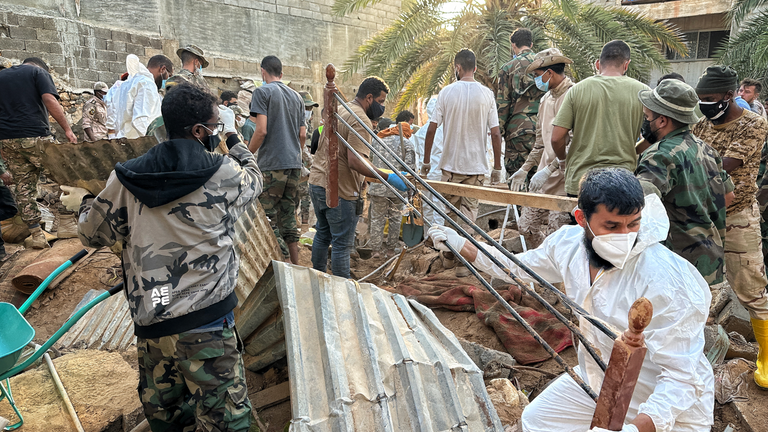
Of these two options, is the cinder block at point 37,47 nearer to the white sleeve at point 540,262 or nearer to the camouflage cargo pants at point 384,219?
the camouflage cargo pants at point 384,219

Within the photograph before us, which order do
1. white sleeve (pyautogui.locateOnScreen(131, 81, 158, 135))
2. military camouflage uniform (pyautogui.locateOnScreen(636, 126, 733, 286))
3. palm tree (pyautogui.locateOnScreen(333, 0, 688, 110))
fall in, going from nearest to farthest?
military camouflage uniform (pyautogui.locateOnScreen(636, 126, 733, 286)) < white sleeve (pyautogui.locateOnScreen(131, 81, 158, 135)) < palm tree (pyautogui.locateOnScreen(333, 0, 688, 110))

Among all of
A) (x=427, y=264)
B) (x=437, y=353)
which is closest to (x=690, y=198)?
(x=437, y=353)

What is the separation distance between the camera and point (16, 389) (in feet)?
10.4

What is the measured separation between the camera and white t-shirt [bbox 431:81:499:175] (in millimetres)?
5152

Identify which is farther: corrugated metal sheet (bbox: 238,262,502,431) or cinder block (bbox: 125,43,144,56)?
cinder block (bbox: 125,43,144,56)

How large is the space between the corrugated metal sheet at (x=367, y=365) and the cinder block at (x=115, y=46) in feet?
34.9

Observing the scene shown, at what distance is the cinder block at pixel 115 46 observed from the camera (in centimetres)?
1098

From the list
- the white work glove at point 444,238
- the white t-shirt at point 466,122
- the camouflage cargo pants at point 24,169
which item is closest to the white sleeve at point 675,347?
the white work glove at point 444,238

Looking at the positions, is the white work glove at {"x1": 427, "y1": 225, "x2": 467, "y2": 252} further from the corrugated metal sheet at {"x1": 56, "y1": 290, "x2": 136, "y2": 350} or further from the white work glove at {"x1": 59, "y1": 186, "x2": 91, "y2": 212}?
the corrugated metal sheet at {"x1": 56, "y1": 290, "x2": 136, "y2": 350}

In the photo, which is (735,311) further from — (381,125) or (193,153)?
(381,125)

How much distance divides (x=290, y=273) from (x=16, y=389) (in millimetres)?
2013

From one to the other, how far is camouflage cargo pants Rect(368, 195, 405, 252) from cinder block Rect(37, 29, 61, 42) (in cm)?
776

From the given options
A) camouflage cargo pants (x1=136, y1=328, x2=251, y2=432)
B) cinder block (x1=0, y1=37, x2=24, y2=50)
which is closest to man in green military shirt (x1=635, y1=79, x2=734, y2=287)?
camouflage cargo pants (x1=136, y1=328, x2=251, y2=432)

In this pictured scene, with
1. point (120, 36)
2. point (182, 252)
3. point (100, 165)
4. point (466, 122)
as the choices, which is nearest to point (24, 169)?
point (100, 165)
